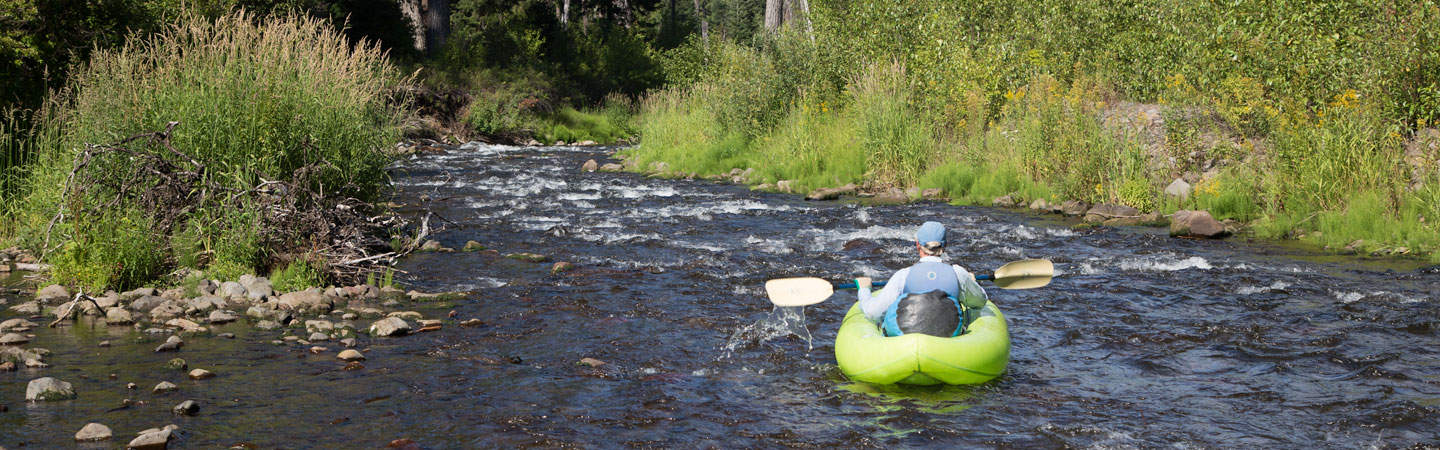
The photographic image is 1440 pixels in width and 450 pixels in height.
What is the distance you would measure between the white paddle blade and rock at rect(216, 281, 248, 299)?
4.21 metres

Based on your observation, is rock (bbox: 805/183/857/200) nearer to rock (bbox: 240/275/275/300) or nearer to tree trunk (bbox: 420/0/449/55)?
rock (bbox: 240/275/275/300)

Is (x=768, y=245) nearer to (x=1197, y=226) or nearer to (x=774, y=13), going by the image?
(x=1197, y=226)

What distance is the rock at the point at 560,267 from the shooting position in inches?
424

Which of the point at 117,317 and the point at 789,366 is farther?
the point at 117,317

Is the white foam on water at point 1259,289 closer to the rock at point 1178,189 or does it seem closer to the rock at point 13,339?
the rock at point 1178,189

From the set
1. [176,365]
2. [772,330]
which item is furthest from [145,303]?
[772,330]

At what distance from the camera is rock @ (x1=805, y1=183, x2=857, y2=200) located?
1694 cm

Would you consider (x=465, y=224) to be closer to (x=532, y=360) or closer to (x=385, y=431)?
(x=532, y=360)

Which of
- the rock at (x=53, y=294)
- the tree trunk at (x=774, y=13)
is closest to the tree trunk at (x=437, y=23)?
the tree trunk at (x=774, y=13)

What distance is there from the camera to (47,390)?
6098mm

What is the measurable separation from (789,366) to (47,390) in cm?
436

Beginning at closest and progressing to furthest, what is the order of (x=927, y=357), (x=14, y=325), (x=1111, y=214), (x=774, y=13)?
(x=927, y=357)
(x=14, y=325)
(x=1111, y=214)
(x=774, y=13)

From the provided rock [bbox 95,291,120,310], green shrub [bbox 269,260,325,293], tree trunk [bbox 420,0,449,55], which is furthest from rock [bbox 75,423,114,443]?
tree trunk [bbox 420,0,449,55]

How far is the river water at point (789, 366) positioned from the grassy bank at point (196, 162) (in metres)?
1.23
